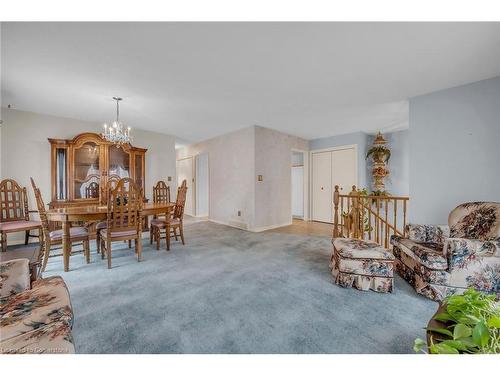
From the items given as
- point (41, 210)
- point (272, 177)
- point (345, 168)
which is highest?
point (345, 168)

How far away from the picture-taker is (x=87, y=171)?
389 centimetres

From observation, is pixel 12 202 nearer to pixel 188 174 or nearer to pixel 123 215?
pixel 123 215

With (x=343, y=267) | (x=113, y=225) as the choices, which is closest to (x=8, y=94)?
(x=113, y=225)

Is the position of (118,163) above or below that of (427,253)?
above

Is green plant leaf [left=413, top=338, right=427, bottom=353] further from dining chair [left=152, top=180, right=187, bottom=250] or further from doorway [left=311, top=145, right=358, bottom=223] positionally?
doorway [left=311, top=145, right=358, bottom=223]

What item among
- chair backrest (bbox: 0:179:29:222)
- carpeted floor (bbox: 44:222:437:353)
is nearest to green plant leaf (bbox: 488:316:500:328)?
carpeted floor (bbox: 44:222:437:353)

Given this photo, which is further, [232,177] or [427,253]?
[232,177]

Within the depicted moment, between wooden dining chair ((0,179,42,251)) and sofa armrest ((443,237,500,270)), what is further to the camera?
wooden dining chair ((0,179,42,251))

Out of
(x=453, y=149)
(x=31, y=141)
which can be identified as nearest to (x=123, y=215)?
(x=31, y=141)

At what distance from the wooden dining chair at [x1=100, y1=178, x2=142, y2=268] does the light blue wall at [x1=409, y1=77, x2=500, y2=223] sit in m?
3.86

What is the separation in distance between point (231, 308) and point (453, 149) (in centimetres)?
332

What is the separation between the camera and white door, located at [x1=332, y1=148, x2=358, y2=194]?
16.8ft

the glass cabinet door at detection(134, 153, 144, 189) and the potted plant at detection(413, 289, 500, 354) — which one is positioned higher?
the glass cabinet door at detection(134, 153, 144, 189)
